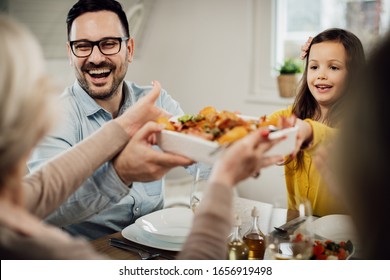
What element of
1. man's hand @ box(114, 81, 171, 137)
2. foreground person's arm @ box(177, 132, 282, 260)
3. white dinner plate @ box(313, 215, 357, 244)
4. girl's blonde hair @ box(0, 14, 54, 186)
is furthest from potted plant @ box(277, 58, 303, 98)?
girl's blonde hair @ box(0, 14, 54, 186)

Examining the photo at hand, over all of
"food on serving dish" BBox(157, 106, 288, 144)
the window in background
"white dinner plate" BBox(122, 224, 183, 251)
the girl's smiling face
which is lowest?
"white dinner plate" BBox(122, 224, 183, 251)

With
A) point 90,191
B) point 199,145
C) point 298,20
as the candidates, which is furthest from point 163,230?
point 298,20

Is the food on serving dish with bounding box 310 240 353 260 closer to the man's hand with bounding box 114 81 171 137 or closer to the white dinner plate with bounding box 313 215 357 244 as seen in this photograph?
the white dinner plate with bounding box 313 215 357 244

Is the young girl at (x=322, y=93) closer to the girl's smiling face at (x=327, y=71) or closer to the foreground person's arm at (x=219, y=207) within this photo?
the girl's smiling face at (x=327, y=71)

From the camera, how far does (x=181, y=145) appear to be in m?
0.91

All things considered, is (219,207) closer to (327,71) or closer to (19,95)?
(19,95)

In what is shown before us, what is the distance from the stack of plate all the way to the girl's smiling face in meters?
0.52

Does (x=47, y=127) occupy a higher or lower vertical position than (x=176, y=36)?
lower

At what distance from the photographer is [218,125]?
916 millimetres

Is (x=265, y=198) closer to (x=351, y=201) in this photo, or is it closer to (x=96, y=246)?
(x=96, y=246)

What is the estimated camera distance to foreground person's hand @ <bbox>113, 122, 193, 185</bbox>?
0.96 m

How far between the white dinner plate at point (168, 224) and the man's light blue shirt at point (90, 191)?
0.08 meters
